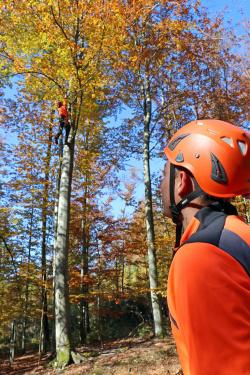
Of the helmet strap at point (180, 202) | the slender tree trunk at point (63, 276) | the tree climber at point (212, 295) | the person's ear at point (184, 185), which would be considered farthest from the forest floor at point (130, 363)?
the tree climber at point (212, 295)

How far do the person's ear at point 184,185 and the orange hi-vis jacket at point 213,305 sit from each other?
0.46 meters

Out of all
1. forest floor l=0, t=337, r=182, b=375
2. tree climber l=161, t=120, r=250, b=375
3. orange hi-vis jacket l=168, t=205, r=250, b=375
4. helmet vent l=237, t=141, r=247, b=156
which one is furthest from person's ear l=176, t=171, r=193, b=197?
forest floor l=0, t=337, r=182, b=375

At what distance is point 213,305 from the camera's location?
3.13ft

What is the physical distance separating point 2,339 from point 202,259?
28.9 m

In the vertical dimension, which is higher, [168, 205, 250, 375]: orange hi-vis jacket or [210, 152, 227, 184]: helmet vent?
[210, 152, 227, 184]: helmet vent

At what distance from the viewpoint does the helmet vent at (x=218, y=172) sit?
4.81 ft

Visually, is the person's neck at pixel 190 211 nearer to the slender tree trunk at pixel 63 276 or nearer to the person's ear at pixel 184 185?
the person's ear at pixel 184 185

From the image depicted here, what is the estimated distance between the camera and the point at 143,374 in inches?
283

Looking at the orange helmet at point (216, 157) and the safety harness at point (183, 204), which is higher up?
the orange helmet at point (216, 157)

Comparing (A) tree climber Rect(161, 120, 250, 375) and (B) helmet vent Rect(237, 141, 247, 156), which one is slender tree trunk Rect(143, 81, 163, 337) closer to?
(B) helmet vent Rect(237, 141, 247, 156)

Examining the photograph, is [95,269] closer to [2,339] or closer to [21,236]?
[21,236]

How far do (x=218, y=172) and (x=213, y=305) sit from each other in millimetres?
682

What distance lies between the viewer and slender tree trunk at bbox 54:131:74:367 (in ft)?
28.7

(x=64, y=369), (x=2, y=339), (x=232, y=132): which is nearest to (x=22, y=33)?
(x=64, y=369)
